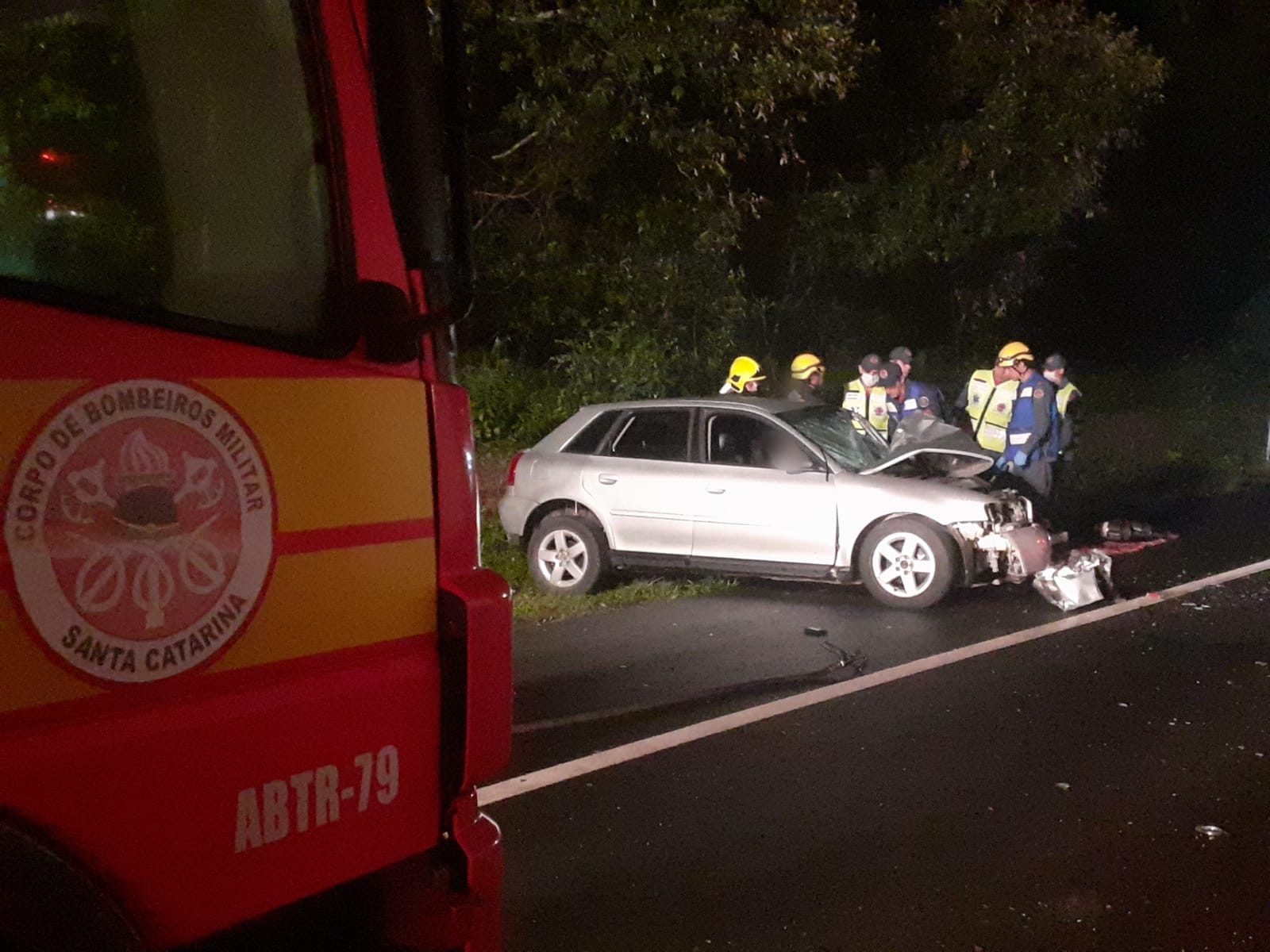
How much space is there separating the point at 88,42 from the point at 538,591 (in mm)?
7498

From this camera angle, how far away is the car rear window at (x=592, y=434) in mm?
9281

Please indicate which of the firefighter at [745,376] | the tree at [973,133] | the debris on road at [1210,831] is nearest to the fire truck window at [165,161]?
the debris on road at [1210,831]

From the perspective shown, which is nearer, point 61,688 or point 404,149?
point 61,688

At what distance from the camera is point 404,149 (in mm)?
2301

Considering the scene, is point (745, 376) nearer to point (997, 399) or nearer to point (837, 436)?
point (837, 436)

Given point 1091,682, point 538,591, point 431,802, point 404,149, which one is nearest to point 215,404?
point 404,149

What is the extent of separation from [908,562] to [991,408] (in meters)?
3.32

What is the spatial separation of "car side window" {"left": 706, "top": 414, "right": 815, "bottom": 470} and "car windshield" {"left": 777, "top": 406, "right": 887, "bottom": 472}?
134mm

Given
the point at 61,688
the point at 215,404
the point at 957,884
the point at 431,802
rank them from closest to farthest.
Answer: the point at 61,688 → the point at 215,404 → the point at 431,802 → the point at 957,884

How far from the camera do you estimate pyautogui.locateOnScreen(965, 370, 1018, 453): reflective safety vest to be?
11.2 meters

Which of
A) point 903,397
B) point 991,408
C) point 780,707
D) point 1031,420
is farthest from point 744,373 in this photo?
point 780,707

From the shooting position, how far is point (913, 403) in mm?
11414

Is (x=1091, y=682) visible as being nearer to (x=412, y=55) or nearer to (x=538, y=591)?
(x=538, y=591)

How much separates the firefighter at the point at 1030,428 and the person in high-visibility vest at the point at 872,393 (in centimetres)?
107
